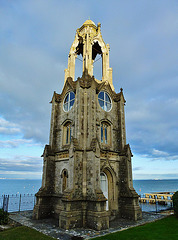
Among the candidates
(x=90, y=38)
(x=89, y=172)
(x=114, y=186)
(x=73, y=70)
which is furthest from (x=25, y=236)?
(x=90, y=38)

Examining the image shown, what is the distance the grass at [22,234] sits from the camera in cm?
1094

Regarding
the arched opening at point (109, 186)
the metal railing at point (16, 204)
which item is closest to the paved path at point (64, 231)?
the arched opening at point (109, 186)

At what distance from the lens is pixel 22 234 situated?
11695 millimetres

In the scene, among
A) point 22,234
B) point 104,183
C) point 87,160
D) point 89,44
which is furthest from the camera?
point 89,44

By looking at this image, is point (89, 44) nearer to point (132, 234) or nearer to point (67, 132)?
point (67, 132)

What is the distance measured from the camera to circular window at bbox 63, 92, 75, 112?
19.2 m

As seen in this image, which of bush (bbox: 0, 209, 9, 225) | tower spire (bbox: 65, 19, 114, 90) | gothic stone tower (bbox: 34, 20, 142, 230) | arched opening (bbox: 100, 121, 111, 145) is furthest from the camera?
→ tower spire (bbox: 65, 19, 114, 90)

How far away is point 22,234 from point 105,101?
45.5ft

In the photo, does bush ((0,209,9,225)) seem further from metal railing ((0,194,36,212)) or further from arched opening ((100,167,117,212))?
arched opening ((100,167,117,212))

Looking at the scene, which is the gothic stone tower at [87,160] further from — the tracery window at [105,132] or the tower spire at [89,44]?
the tower spire at [89,44]

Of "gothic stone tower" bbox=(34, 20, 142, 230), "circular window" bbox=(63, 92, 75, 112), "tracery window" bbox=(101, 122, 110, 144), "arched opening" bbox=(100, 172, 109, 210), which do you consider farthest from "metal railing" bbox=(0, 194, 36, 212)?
"circular window" bbox=(63, 92, 75, 112)

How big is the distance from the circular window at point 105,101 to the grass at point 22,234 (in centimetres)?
1247

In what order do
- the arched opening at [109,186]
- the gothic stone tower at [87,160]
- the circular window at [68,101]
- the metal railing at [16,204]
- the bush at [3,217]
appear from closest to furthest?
1. the gothic stone tower at [87,160]
2. the bush at [3,217]
3. the arched opening at [109,186]
4. the metal railing at [16,204]
5. the circular window at [68,101]

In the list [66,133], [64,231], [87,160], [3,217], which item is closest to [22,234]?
[64,231]
